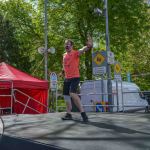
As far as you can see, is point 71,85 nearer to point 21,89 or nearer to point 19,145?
point 19,145

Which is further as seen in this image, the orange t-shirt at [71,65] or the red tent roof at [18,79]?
the red tent roof at [18,79]

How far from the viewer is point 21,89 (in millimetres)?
17625

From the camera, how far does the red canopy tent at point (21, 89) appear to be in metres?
15.6

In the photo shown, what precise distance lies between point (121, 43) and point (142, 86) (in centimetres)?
544

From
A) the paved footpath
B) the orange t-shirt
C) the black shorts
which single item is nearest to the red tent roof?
the black shorts

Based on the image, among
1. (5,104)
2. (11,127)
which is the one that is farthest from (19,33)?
(11,127)

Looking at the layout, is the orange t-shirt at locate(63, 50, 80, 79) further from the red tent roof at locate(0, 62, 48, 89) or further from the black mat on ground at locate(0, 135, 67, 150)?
the red tent roof at locate(0, 62, 48, 89)

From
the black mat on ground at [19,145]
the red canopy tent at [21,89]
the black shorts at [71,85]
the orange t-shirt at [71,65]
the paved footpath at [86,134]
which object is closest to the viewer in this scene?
the paved footpath at [86,134]

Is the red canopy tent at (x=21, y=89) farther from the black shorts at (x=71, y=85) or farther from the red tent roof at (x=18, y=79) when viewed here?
the black shorts at (x=71, y=85)

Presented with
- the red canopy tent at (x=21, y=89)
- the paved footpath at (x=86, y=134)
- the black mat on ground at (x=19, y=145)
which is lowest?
the black mat on ground at (x=19, y=145)

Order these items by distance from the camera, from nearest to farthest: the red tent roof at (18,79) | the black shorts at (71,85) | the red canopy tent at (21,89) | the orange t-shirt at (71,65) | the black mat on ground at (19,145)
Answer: the black mat on ground at (19,145)
the black shorts at (71,85)
the orange t-shirt at (71,65)
the red canopy tent at (21,89)
the red tent roof at (18,79)

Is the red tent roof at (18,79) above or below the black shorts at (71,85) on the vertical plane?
above

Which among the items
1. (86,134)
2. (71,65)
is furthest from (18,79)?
(86,134)

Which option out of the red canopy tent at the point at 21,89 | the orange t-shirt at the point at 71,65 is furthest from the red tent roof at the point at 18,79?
the orange t-shirt at the point at 71,65
